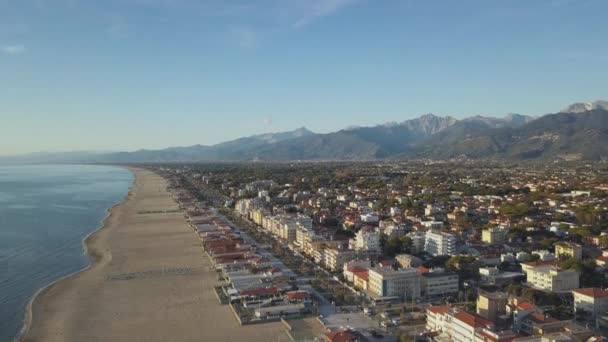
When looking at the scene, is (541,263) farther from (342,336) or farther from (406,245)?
(342,336)

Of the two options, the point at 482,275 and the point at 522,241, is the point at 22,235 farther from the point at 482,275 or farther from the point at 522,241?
the point at 522,241

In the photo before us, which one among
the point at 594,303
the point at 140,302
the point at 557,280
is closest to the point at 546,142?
the point at 557,280

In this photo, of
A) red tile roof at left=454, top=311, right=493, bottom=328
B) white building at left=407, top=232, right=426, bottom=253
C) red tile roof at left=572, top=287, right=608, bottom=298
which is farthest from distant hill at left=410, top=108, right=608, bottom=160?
red tile roof at left=454, top=311, right=493, bottom=328

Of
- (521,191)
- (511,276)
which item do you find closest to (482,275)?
(511,276)

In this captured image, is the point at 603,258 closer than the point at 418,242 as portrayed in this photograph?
Yes

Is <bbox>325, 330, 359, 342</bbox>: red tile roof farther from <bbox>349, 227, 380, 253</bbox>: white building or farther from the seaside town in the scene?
<bbox>349, 227, 380, 253</bbox>: white building

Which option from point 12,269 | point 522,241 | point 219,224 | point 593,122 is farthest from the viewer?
point 593,122
